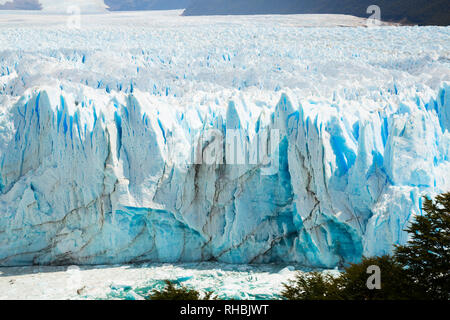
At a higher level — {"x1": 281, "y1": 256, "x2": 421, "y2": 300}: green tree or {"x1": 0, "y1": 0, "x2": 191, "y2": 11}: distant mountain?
{"x1": 0, "y1": 0, "x2": 191, "y2": 11}: distant mountain

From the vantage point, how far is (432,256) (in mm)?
5414

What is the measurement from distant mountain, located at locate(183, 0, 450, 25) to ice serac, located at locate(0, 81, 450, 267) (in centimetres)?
1691

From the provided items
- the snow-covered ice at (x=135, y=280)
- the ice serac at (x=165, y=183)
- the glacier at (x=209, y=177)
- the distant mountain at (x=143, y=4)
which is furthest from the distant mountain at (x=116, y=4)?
the snow-covered ice at (x=135, y=280)

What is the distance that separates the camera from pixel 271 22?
72.4 feet

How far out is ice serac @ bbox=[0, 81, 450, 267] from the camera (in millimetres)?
9078

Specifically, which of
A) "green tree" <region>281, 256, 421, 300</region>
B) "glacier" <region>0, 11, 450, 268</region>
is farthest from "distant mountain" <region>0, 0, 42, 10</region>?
"green tree" <region>281, 256, 421, 300</region>

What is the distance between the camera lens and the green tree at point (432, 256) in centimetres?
527

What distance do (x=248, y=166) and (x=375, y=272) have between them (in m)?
4.21

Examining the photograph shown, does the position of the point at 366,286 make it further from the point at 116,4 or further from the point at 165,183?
the point at 116,4

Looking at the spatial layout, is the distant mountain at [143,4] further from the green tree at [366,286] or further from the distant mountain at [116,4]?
the green tree at [366,286]

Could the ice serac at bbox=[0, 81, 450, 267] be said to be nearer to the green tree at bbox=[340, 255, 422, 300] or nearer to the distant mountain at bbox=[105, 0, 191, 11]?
the green tree at bbox=[340, 255, 422, 300]

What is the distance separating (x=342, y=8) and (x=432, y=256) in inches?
1057
